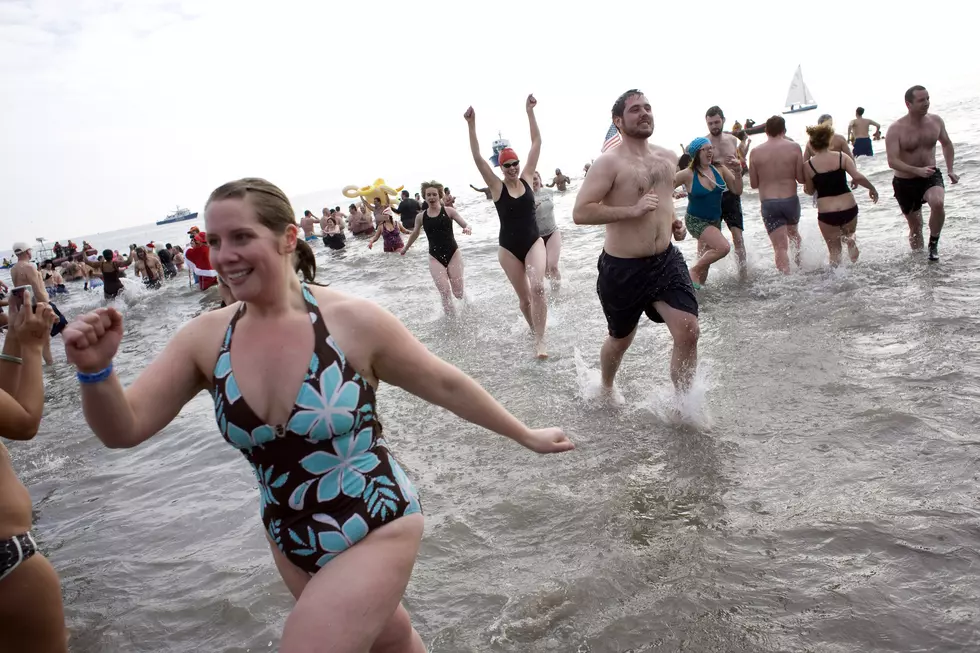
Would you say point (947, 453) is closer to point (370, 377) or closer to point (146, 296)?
point (370, 377)

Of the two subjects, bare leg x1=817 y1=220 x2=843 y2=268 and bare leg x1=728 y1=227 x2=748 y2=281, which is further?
bare leg x1=728 y1=227 x2=748 y2=281

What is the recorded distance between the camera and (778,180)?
28.0 ft

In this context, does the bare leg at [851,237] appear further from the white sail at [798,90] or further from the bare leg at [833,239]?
the white sail at [798,90]

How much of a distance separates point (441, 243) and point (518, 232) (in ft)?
7.96

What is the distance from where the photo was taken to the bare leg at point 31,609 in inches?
92.9

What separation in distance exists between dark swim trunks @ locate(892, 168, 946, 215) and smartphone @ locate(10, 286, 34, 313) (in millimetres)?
8554

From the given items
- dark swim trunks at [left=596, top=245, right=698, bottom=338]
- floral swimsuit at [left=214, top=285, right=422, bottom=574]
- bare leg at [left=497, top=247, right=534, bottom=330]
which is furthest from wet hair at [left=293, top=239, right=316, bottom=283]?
bare leg at [left=497, top=247, right=534, bottom=330]

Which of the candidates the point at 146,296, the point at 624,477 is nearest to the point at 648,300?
the point at 624,477

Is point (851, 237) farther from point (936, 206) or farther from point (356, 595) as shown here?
point (356, 595)

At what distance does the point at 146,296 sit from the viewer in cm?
2167

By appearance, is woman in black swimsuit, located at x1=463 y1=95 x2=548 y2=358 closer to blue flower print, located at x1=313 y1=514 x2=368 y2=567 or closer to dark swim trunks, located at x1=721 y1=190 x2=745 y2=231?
dark swim trunks, located at x1=721 y1=190 x2=745 y2=231

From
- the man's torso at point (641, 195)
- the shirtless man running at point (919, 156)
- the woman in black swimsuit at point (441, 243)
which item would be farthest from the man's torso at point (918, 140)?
the woman in black swimsuit at point (441, 243)

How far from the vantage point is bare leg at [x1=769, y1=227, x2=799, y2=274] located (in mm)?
8633

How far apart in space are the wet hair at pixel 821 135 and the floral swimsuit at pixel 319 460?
7.76 metres
